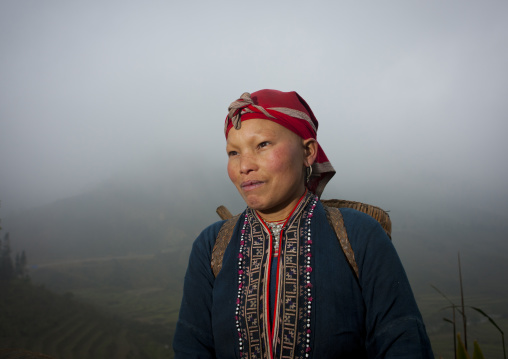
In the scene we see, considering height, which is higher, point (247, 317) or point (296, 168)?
point (296, 168)

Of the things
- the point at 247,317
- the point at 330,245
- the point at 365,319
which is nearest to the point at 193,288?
the point at 247,317

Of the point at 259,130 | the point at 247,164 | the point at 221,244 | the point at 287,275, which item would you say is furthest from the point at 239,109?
the point at 287,275

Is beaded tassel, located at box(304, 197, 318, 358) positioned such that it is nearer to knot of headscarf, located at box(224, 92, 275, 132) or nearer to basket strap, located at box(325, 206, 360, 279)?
basket strap, located at box(325, 206, 360, 279)

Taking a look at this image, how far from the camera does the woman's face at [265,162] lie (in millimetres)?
1540

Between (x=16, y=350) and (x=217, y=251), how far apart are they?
1981mm

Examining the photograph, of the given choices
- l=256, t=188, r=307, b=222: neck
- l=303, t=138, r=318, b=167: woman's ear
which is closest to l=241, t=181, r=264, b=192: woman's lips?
l=256, t=188, r=307, b=222: neck

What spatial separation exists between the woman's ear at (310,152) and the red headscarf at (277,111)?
0.04m

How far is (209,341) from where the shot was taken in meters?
1.60

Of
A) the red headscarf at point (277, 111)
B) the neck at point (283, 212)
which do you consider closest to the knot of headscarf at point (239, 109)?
the red headscarf at point (277, 111)

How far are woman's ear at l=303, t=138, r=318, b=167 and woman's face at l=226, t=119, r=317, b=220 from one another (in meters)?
0.10

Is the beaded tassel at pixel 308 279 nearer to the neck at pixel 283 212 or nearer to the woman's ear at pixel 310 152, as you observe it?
the neck at pixel 283 212

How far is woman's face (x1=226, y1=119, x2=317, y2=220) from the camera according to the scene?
1540mm

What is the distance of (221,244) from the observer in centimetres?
174

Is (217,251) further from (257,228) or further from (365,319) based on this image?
(365,319)
